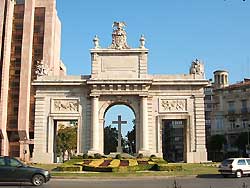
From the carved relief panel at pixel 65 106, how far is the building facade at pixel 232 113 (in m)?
37.6

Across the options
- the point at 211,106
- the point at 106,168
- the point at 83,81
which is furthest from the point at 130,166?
the point at 211,106

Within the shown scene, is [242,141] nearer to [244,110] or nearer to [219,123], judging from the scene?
[244,110]

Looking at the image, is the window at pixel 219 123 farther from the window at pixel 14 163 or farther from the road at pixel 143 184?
the window at pixel 14 163

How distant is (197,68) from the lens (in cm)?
4747

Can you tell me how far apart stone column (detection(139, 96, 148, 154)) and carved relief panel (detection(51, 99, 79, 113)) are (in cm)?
777

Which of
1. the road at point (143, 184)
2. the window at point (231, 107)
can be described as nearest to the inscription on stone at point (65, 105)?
the road at point (143, 184)

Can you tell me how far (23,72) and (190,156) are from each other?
130ft

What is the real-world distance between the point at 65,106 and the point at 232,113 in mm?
39126

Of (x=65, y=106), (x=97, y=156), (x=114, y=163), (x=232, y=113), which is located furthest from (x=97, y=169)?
(x=232, y=113)

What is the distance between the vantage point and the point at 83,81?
153 feet

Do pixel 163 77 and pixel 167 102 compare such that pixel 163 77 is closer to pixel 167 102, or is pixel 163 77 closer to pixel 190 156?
pixel 167 102

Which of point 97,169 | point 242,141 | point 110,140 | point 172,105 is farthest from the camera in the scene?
point 110,140

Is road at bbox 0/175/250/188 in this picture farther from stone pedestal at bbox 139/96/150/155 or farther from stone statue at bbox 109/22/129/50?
stone statue at bbox 109/22/129/50

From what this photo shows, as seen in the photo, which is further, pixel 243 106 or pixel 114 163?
pixel 243 106
